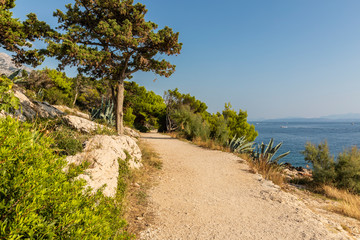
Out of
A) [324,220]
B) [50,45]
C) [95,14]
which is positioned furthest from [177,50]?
[324,220]

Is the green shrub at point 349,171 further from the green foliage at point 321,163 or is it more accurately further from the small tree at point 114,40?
the small tree at point 114,40

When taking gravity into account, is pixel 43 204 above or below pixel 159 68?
below

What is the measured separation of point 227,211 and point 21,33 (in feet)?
31.1

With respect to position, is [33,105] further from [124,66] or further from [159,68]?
[159,68]

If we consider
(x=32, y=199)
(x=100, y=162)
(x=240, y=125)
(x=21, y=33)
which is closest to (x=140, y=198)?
(x=100, y=162)

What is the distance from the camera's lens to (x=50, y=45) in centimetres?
683

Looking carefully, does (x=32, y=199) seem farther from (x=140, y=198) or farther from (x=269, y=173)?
(x=269, y=173)

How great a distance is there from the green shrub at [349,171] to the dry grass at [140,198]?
7.30 m

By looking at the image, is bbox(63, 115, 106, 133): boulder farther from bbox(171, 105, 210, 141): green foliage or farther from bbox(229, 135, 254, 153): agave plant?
bbox(171, 105, 210, 141): green foliage

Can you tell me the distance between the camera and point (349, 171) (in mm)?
7301

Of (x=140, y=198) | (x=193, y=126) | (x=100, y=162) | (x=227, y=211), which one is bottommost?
(x=227, y=211)

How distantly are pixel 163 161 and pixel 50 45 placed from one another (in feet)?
20.5

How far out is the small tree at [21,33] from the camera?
6.64 meters

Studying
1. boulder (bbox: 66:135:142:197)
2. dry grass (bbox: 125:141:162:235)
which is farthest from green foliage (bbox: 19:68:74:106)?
boulder (bbox: 66:135:142:197)
